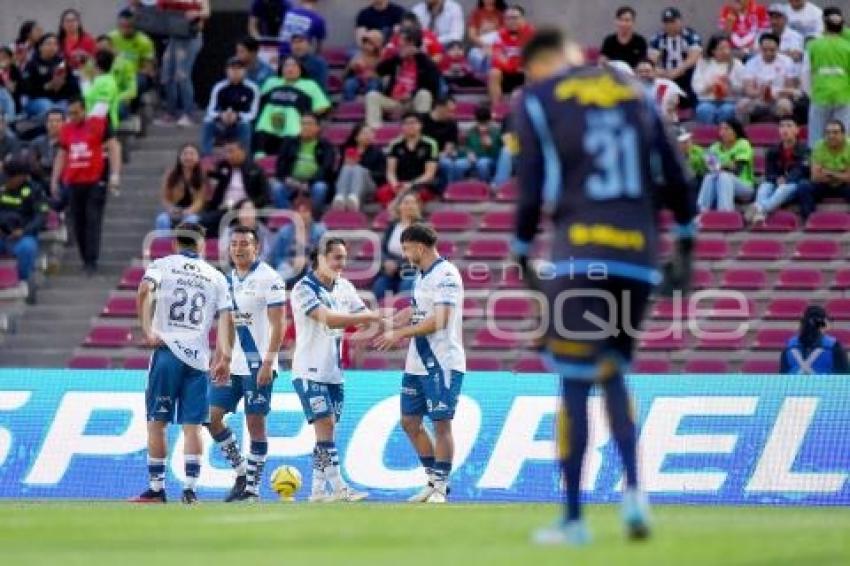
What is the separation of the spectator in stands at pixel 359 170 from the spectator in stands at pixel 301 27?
8.05 feet

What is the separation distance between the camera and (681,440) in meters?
18.9

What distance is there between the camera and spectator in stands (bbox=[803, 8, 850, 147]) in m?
25.3

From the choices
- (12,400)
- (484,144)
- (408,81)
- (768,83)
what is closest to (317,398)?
(12,400)

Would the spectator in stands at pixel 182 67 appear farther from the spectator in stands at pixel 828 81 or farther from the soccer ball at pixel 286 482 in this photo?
the soccer ball at pixel 286 482

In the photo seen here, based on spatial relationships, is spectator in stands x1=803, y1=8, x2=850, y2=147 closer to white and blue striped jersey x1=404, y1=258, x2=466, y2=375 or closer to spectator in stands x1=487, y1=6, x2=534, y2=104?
spectator in stands x1=487, y1=6, x2=534, y2=104

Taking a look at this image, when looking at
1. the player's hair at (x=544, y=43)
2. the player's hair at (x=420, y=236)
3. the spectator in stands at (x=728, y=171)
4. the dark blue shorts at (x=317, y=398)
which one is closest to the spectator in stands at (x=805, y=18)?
the spectator in stands at (x=728, y=171)

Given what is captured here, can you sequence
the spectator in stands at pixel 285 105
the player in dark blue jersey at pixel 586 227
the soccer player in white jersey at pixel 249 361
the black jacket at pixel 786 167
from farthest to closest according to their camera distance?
the spectator in stands at pixel 285 105 → the black jacket at pixel 786 167 → the soccer player in white jersey at pixel 249 361 → the player in dark blue jersey at pixel 586 227

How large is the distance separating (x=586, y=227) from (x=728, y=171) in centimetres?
1487

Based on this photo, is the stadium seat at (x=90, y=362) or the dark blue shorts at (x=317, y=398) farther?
the stadium seat at (x=90, y=362)

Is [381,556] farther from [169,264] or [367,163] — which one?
[367,163]

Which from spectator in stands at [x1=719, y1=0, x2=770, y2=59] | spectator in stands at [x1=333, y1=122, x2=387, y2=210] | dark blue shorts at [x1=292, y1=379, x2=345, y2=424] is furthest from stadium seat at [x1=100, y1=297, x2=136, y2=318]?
spectator in stands at [x1=719, y1=0, x2=770, y2=59]

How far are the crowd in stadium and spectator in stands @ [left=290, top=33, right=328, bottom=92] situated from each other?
3cm

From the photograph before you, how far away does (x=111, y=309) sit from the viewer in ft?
84.5

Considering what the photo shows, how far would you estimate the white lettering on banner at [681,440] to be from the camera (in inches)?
736
